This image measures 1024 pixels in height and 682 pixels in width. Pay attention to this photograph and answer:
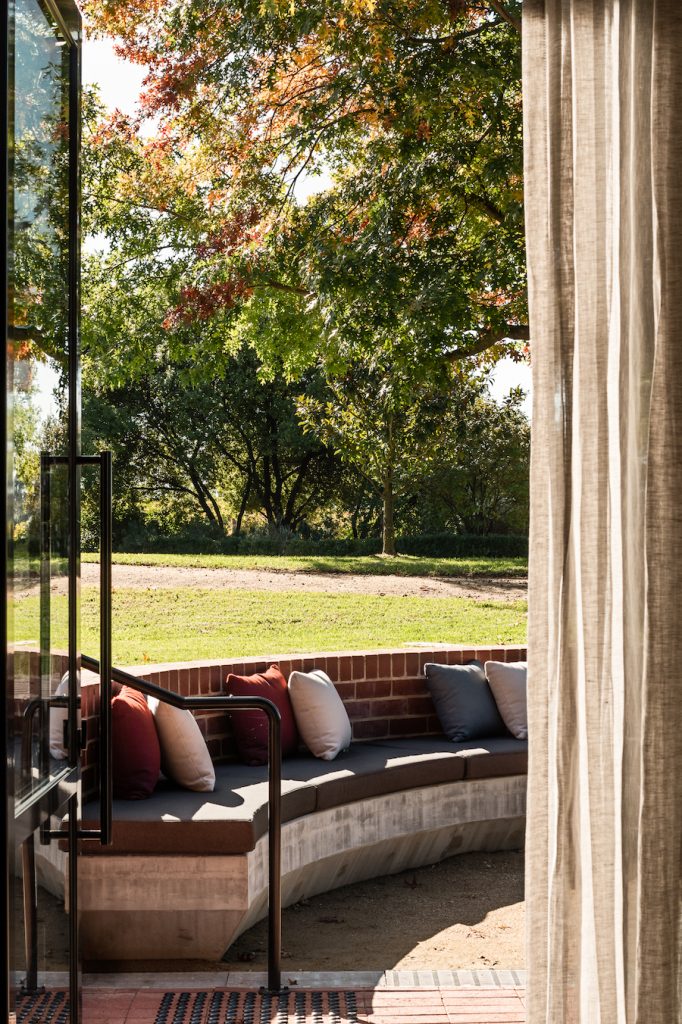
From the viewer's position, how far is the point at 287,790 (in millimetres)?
3523

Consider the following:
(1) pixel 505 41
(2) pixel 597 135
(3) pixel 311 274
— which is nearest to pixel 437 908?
(2) pixel 597 135

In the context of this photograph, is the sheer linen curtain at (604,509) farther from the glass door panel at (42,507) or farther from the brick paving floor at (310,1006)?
the brick paving floor at (310,1006)

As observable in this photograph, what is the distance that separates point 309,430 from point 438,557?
1723 mm

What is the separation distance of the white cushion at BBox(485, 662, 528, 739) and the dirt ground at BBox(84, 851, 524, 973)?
56cm

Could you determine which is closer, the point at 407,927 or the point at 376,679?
the point at 407,927

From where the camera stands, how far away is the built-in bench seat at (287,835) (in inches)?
119

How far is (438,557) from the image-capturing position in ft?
31.0

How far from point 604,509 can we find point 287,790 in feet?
7.57

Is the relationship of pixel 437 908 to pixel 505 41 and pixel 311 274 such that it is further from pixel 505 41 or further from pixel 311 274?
pixel 505 41

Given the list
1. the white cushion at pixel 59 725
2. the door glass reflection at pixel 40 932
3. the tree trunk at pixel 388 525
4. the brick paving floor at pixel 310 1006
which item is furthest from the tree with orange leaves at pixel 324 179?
the door glass reflection at pixel 40 932

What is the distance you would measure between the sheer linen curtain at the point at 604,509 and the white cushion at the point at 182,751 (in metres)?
2.03

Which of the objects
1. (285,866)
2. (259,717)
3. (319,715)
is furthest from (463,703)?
(285,866)

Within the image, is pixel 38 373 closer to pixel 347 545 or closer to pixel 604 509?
pixel 604 509

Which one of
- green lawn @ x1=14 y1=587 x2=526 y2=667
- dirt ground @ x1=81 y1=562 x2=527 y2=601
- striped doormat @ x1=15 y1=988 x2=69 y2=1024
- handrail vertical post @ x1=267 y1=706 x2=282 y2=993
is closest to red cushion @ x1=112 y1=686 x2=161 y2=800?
handrail vertical post @ x1=267 y1=706 x2=282 y2=993
